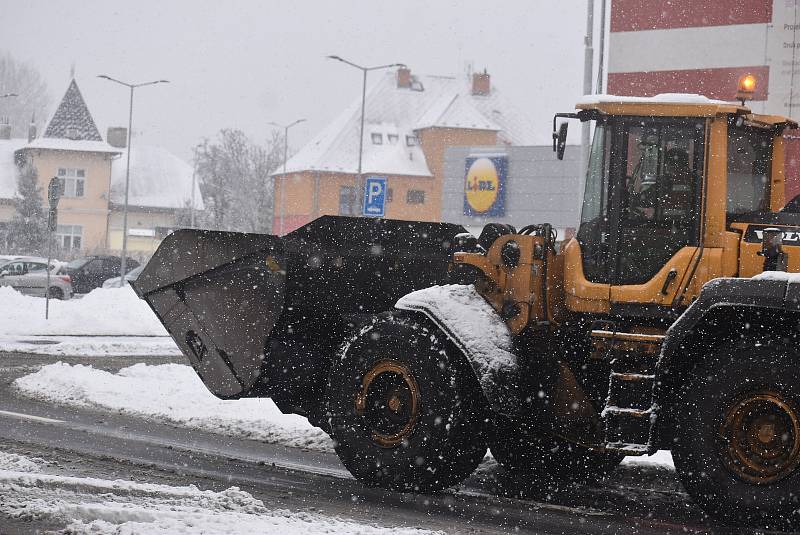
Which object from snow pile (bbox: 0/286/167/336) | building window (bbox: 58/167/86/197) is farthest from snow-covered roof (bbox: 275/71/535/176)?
snow pile (bbox: 0/286/167/336)

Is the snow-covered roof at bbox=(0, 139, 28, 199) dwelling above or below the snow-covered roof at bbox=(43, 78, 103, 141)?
below

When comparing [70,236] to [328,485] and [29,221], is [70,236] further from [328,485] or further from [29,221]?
[328,485]

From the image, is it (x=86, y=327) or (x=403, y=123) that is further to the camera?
(x=403, y=123)

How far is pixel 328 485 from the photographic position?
841 centimetres

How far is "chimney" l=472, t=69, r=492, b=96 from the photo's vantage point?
81.2m

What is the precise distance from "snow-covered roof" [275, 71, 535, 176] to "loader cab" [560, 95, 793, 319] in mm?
69254

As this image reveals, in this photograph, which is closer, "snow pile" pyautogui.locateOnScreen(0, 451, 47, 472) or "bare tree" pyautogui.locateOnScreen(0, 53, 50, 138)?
"snow pile" pyautogui.locateOnScreen(0, 451, 47, 472)

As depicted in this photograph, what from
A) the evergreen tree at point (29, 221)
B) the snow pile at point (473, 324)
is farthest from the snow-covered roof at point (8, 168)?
the snow pile at point (473, 324)

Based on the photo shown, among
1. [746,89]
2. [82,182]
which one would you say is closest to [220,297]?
[746,89]

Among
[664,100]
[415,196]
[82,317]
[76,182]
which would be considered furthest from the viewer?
[415,196]

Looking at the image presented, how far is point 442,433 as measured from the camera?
26.2ft

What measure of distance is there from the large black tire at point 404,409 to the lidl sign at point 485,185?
2166 inches

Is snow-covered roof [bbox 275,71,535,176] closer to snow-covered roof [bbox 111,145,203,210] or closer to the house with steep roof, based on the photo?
snow-covered roof [bbox 111,145,203,210]

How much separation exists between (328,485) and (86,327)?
18.1m
